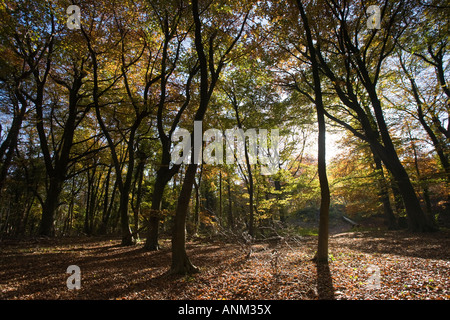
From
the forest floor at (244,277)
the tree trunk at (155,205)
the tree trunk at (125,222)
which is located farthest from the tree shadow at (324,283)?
the tree trunk at (125,222)

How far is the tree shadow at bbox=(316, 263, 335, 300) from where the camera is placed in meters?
4.12

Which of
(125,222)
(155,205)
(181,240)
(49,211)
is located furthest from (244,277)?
(49,211)

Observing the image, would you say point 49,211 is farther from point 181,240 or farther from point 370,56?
point 370,56

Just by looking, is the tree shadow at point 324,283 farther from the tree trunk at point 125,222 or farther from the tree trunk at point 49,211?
the tree trunk at point 49,211

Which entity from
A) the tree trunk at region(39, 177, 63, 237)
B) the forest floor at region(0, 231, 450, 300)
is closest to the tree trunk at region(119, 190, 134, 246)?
the forest floor at region(0, 231, 450, 300)

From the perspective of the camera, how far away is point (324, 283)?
4742mm

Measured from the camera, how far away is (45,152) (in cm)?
1226

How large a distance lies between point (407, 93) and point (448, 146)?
5.60 m

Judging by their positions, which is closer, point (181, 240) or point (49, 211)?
point (181, 240)

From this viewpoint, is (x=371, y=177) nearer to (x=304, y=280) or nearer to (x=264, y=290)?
(x=304, y=280)

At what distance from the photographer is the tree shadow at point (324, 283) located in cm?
412

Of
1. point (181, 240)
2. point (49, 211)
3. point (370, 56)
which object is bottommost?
point (181, 240)

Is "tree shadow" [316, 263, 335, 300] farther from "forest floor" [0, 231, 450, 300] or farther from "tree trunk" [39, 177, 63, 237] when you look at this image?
"tree trunk" [39, 177, 63, 237]
